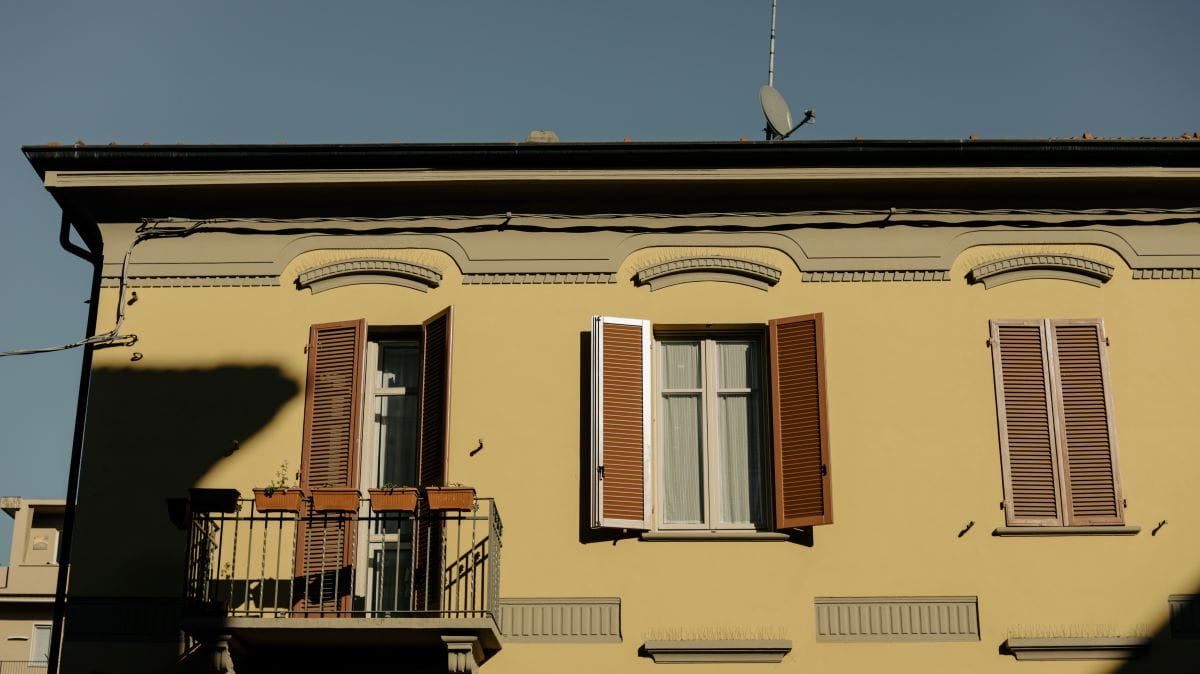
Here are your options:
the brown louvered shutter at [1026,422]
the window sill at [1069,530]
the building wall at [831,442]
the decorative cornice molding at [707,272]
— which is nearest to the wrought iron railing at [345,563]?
the building wall at [831,442]

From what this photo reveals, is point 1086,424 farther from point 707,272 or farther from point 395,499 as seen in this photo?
point 395,499

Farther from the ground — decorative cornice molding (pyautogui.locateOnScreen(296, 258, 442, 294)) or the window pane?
decorative cornice molding (pyautogui.locateOnScreen(296, 258, 442, 294))

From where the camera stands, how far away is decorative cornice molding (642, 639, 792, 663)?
477 inches

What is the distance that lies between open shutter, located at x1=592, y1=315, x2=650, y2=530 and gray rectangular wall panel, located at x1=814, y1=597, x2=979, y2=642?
173cm

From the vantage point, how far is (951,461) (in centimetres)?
1272

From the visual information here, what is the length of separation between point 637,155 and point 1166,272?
4.94 metres

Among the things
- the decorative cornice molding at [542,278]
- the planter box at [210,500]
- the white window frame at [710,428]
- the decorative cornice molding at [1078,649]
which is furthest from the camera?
the decorative cornice molding at [542,278]

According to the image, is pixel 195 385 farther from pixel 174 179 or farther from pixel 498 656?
pixel 498 656

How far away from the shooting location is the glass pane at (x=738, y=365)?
1328 centimetres

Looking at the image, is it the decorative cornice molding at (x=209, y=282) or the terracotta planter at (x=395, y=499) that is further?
the decorative cornice molding at (x=209, y=282)

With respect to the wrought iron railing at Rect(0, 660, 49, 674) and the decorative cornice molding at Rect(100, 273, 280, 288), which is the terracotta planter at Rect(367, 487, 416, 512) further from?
the wrought iron railing at Rect(0, 660, 49, 674)

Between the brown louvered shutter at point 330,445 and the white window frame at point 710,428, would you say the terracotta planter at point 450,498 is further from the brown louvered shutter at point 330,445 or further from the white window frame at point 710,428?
the white window frame at point 710,428

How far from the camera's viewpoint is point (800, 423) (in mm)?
12727

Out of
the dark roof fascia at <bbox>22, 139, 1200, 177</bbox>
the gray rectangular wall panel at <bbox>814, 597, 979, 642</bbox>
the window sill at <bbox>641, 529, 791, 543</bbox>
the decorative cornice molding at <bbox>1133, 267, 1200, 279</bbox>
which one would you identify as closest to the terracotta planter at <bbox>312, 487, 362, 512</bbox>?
the window sill at <bbox>641, 529, 791, 543</bbox>
